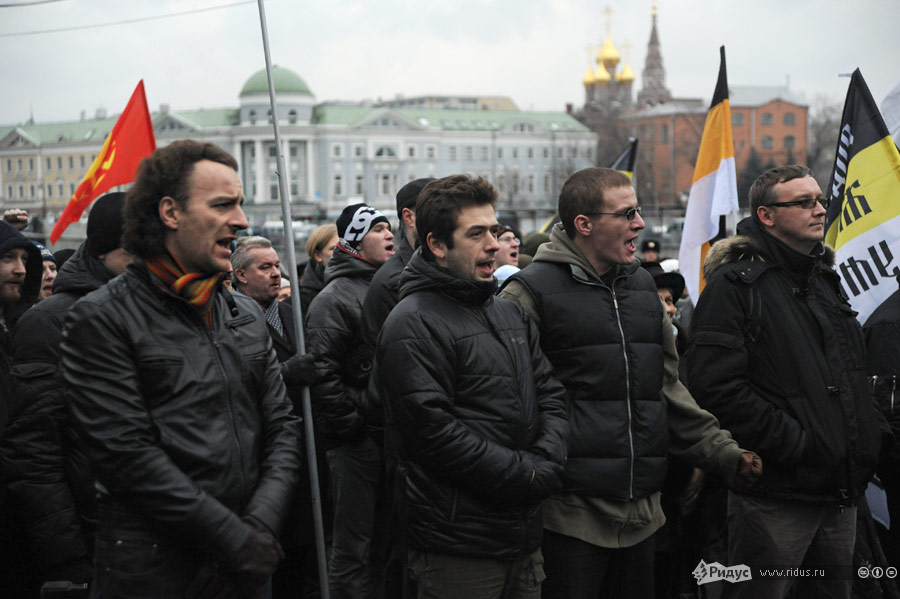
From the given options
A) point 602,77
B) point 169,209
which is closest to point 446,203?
Answer: point 169,209

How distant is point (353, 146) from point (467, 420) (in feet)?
352

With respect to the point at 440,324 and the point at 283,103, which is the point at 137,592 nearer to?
the point at 440,324

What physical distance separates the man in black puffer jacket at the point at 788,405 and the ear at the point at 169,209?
7.77 feet

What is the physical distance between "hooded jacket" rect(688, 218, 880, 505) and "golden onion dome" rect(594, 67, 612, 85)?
129947mm

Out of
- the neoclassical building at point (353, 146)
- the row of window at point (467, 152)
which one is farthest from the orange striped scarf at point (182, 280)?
the row of window at point (467, 152)

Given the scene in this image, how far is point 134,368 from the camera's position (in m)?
2.91

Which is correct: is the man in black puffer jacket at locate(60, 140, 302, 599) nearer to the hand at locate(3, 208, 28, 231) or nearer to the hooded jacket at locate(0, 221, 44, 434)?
the hooded jacket at locate(0, 221, 44, 434)

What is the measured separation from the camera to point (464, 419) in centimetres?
359

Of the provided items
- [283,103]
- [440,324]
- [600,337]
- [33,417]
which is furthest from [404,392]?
[283,103]

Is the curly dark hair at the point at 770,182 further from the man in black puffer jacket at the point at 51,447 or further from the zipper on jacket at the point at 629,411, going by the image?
the man in black puffer jacket at the point at 51,447

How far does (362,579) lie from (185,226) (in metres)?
2.82

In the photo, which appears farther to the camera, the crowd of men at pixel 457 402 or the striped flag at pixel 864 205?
the striped flag at pixel 864 205

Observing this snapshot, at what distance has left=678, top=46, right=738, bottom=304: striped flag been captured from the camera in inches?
291

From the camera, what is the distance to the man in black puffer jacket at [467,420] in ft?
11.5
